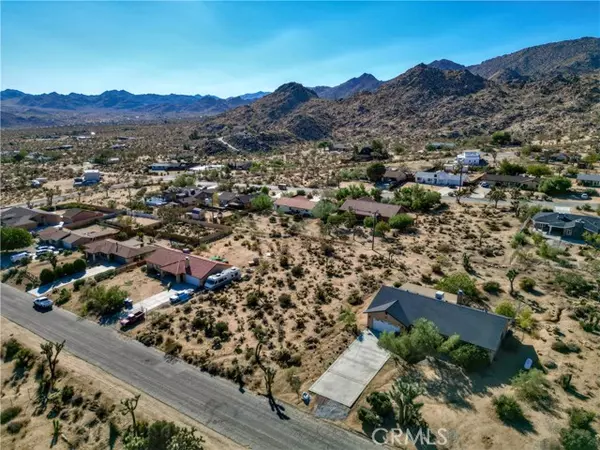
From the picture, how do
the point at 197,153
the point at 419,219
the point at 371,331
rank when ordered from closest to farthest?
the point at 371,331
the point at 419,219
the point at 197,153

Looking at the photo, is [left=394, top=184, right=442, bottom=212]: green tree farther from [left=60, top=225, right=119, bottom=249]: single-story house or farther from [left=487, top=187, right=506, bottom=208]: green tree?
[left=60, top=225, right=119, bottom=249]: single-story house

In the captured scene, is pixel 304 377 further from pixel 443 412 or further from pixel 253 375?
pixel 443 412

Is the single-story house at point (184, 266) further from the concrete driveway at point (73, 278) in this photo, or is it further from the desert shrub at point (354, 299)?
the desert shrub at point (354, 299)

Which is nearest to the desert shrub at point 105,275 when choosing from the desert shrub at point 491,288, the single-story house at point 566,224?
the desert shrub at point 491,288

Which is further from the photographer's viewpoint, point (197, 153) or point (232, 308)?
point (197, 153)

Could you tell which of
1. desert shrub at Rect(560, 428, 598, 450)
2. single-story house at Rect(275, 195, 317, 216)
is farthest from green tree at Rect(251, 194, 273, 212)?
desert shrub at Rect(560, 428, 598, 450)

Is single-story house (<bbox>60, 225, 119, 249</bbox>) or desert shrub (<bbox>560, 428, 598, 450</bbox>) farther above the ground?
desert shrub (<bbox>560, 428, 598, 450</bbox>)

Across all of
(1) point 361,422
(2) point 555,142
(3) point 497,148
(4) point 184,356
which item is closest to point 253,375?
(4) point 184,356

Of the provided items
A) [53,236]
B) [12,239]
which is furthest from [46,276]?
[53,236]
